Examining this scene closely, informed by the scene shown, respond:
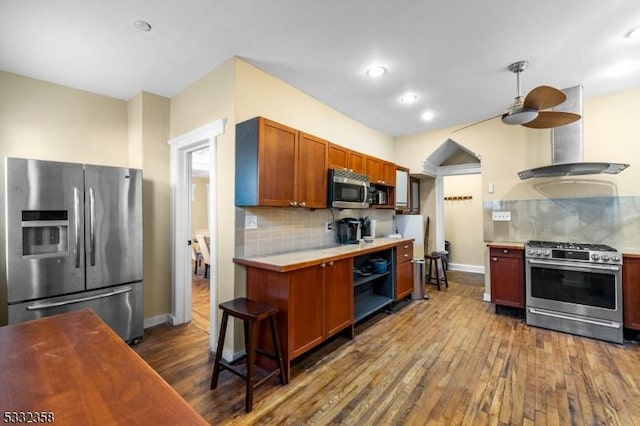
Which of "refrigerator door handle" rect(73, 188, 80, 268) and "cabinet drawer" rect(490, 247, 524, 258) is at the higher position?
"refrigerator door handle" rect(73, 188, 80, 268)

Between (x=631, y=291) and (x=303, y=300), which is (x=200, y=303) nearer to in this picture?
(x=303, y=300)

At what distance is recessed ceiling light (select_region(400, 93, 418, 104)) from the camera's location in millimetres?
3580

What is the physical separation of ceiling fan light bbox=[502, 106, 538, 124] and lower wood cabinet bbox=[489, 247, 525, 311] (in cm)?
174

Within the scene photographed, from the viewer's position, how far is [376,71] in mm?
2951

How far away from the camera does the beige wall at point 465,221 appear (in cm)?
638

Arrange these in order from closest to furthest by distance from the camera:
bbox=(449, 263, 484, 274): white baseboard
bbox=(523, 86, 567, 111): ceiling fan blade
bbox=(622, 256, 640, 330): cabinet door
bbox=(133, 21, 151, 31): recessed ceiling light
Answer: bbox=(133, 21, 151, 31): recessed ceiling light < bbox=(523, 86, 567, 111): ceiling fan blade < bbox=(622, 256, 640, 330): cabinet door < bbox=(449, 263, 484, 274): white baseboard

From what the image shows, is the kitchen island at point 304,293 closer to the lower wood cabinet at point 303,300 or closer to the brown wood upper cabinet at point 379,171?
the lower wood cabinet at point 303,300

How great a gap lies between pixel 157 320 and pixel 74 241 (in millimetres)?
1349

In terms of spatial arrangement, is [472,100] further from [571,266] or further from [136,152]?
[136,152]

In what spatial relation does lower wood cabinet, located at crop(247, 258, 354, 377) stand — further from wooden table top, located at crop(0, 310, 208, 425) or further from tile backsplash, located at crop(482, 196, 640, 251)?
tile backsplash, located at crop(482, 196, 640, 251)

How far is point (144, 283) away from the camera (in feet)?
11.0

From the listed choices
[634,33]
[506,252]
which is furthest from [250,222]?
[634,33]

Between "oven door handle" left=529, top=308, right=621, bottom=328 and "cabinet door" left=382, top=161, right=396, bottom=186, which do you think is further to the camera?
"cabinet door" left=382, top=161, right=396, bottom=186

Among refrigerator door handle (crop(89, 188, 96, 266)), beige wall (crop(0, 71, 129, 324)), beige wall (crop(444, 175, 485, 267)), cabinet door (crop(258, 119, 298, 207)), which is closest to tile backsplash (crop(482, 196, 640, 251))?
beige wall (crop(444, 175, 485, 267))
